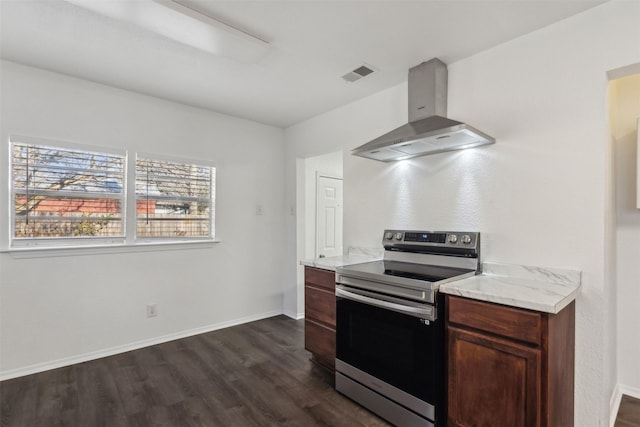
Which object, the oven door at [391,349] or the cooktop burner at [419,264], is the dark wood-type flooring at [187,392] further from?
the cooktop burner at [419,264]

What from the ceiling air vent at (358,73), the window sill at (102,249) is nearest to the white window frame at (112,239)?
the window sill at (102,249)

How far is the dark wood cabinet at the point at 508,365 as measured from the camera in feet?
4.82

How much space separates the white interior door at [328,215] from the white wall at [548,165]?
1759 millimetres

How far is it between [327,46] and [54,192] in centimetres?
258

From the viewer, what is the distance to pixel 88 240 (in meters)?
2.90

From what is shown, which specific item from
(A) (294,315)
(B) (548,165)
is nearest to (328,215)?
(A) (294,315)

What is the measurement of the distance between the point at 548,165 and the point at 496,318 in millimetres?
1041

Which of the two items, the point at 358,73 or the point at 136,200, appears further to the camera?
the point at 136,200

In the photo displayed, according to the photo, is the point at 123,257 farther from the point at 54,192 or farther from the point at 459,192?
the point at 459,192

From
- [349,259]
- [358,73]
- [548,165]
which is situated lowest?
[349,259]

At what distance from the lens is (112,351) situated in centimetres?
298

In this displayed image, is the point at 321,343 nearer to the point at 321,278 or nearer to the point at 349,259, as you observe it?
the point at 321,278

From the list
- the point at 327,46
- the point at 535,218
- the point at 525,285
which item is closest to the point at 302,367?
the point at 525,285

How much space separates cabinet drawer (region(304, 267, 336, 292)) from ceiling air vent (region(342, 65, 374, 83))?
1.64 metres
